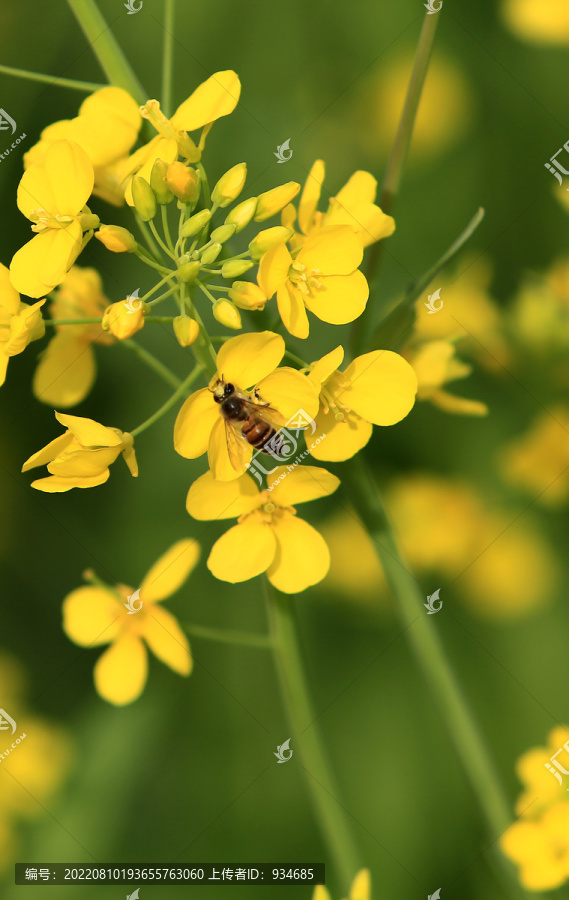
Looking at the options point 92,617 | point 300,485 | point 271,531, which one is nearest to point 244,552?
Answer: point 271,531

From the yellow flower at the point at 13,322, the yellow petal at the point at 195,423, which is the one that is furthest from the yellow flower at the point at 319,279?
the yellow flower at the point at 13,322

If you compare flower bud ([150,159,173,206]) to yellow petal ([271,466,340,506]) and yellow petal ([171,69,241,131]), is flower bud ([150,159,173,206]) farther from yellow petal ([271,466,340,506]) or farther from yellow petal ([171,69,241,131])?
yellow petal ([271,466,340,506])

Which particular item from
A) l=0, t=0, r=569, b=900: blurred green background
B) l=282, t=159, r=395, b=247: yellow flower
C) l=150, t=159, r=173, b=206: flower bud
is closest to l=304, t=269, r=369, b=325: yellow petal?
l=282, t=159, r=395, b=247: yellow flower

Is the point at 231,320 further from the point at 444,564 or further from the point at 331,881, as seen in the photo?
the point at 331,881

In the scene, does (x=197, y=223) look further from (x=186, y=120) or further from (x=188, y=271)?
(x=186, y=120)

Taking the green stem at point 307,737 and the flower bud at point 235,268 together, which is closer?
the flower bud at point 235,268

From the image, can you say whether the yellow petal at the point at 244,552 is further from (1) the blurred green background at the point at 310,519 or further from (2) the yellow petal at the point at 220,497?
(1) the blurred green background at the point at 310,519
